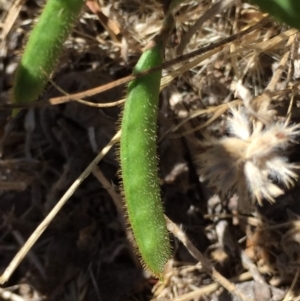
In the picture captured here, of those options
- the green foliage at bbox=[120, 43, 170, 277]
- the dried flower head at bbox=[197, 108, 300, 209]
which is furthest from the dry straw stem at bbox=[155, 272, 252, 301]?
the green foliage at bbox=[120, 43, 170, 277]

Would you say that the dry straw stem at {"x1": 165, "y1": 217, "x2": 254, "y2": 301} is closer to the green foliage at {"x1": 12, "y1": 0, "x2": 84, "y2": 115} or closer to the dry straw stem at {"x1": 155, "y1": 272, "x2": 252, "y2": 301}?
the dry straw stem at {"x1": 155, "y1": 272, "x2": 252, "y2": 301}

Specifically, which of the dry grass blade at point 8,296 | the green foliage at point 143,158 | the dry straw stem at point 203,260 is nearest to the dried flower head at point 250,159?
the dry straw stem at point 203,260

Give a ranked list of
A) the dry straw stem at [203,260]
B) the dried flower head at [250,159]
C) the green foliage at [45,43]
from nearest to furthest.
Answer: the green foliage at [45,43] < the dried flower head at [250,159] < the dry straw stem at [203,260]

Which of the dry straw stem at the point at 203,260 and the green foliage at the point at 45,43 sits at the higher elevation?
the green foliage at the point at 45,43

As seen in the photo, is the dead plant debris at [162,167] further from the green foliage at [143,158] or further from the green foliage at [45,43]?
the green foliage at [45,43]

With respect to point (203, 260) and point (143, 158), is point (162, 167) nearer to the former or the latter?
point (203, 260)

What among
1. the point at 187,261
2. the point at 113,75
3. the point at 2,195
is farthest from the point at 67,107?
the point at 187,261

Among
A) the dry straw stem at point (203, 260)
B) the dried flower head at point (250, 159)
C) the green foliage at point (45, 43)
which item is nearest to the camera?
the green foliage at point (45, 43)
